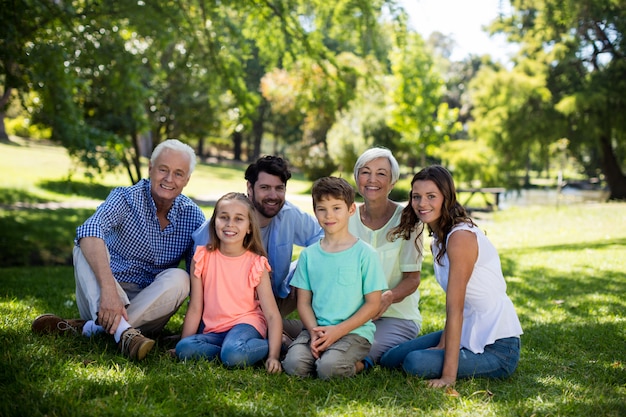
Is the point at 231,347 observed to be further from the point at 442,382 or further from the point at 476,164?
the point at 476,164

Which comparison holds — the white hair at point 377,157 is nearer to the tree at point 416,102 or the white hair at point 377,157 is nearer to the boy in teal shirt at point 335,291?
the boy in teal shirt at point 335,291

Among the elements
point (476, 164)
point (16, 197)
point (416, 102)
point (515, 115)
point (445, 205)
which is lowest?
point (16, 197)

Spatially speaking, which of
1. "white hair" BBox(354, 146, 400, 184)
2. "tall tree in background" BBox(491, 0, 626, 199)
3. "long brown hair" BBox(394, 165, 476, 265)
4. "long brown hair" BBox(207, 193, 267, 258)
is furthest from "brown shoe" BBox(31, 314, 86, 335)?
"tall tree in background" BBox(491, 0, 626, 199)

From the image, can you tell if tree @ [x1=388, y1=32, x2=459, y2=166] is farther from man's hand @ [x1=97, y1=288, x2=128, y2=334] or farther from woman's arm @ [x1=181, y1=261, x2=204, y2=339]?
man's hand @ [x1=97, y1=288, x2=128, y2=334]

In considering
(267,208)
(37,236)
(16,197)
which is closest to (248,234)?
(267,208)

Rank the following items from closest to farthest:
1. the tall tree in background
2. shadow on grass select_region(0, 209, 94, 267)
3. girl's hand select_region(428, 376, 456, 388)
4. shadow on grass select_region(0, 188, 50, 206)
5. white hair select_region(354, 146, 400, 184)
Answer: girl's hand select_region(428, 376, 456, 388) → white hair select_region(354, 146, 400, 184) → shadow on grass select_region(0, 209, 94, 267) → shadow on grass select_region(0, 188, 50, 206) → the tall tree in background

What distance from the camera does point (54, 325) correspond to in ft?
12.7

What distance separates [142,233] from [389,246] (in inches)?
65.6

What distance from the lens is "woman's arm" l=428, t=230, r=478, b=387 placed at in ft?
A: 10.9

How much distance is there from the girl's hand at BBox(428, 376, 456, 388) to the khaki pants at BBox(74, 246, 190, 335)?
1.65m

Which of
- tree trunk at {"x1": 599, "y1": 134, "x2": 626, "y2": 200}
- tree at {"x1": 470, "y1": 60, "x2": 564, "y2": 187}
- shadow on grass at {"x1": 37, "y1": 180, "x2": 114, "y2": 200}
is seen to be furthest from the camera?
tree trunk at {"x1": 599, "y1": 134, "x2": 626, "y2": 200}

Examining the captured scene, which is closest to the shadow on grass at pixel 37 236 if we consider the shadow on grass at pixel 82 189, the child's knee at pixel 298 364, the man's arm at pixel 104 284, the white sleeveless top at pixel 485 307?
the shadow on grass at pixel 82 189

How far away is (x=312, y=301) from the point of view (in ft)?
12.0

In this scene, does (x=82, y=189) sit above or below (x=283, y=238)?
below
